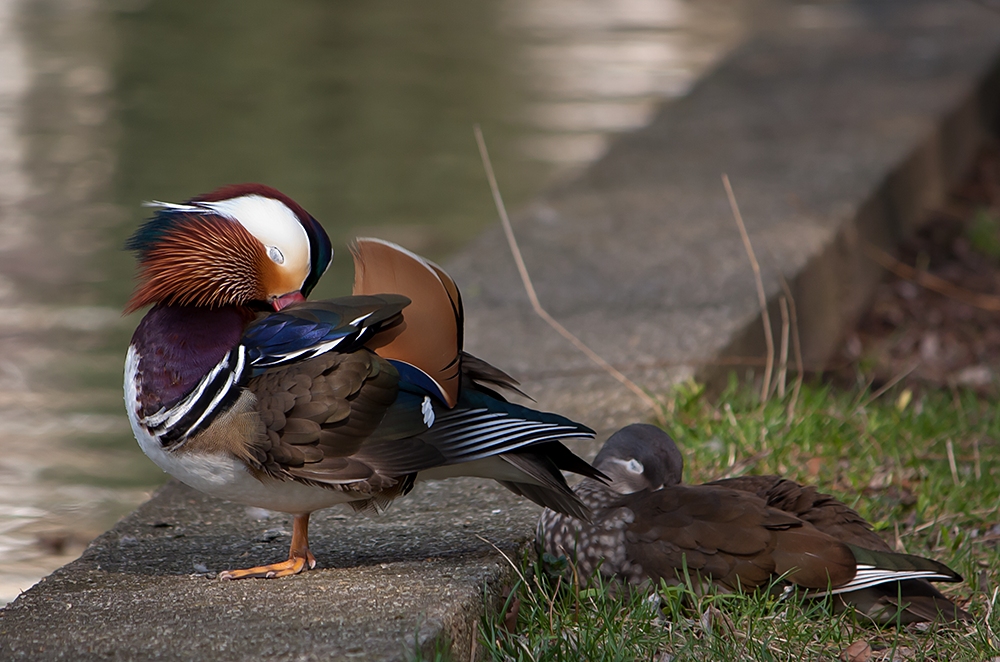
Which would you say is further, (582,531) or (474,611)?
(582,531)

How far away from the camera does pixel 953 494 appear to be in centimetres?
350

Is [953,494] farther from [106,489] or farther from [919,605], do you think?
[106,489]

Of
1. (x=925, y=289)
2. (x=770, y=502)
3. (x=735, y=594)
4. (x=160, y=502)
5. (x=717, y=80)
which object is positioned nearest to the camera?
(x=735, y=594)

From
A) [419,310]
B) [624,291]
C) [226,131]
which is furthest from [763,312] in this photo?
[226,131]

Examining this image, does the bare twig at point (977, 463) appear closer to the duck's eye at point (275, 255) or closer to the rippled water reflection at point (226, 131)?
the duck's eye at point (275, 255)

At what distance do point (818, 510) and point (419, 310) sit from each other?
3.48ft

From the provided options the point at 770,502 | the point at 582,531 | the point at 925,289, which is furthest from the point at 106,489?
the point at 925,289

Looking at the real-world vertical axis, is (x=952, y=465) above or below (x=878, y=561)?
below

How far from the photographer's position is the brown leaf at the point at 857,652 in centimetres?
263

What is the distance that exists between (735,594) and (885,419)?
1438mm

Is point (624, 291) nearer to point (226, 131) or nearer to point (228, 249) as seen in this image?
point (228, 249)

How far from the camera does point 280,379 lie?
8.06ft

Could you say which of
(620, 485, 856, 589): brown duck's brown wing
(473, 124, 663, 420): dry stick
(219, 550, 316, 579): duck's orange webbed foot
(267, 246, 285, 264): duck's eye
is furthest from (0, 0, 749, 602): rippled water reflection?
(620, 485, 856, 589): brown duck's brown wing

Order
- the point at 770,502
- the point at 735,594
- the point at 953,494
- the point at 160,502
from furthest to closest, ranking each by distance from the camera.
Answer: the point at 953,494, the point at 160,502, the point at 770,502, the point at 735,594
